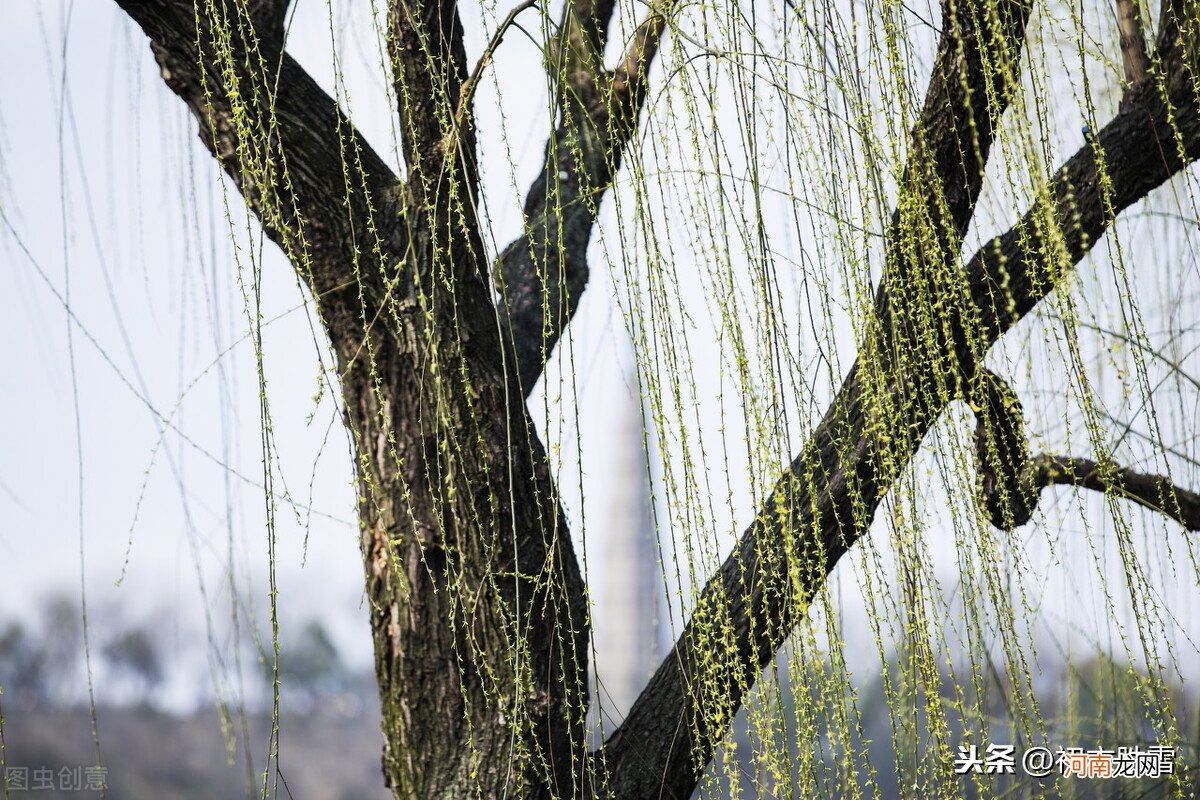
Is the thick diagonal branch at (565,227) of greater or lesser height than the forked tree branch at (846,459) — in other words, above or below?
above

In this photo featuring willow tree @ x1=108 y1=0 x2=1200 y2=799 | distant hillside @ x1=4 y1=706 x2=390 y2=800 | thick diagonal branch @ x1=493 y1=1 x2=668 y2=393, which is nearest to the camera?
willow tree @ x1=108 y1=0 x2=1200 y2=799

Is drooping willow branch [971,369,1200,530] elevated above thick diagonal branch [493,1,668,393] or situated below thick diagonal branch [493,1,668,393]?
below

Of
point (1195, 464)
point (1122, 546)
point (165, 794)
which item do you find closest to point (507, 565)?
point (1122, 546)

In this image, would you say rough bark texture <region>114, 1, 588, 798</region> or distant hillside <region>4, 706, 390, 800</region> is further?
distant hillside <region>4, 706, 390, 800</region>

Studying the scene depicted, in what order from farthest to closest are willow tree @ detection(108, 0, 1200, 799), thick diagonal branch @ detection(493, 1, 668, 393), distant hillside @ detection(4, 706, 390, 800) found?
distant hillside @ detection(4, 706, 390, 800)
thick diagonal branch @ detection(493, 1, 668, 393)
willow tree @ detection(108, 0, 1200, 799)

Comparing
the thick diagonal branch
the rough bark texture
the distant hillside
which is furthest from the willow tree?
the distant hillside

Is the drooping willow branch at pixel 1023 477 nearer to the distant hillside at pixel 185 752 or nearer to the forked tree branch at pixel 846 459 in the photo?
the forked tree branch at pixel 846 459

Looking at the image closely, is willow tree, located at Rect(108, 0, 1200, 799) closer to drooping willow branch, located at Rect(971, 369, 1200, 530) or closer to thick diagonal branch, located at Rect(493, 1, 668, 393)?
drooping willow branch, located at Rect(971, 369, 1200, 530)

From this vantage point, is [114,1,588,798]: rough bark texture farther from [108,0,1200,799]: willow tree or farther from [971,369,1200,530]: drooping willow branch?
[971,369,1200,530]: drooping willow branch

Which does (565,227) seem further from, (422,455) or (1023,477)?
(1023,477)

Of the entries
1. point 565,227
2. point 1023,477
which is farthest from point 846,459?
point 565,227

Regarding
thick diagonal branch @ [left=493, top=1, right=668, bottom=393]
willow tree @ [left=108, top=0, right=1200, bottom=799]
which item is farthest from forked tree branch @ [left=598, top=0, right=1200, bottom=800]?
thick diagonal branch @ [left=493, top=1, right=668, bottom=393]

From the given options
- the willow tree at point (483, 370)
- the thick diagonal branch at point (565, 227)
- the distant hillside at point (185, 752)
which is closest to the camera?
the willow tree at point (483, 370)

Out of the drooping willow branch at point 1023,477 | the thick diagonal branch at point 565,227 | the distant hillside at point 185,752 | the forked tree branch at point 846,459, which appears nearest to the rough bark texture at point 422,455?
the forked tree branch at point 846,459
